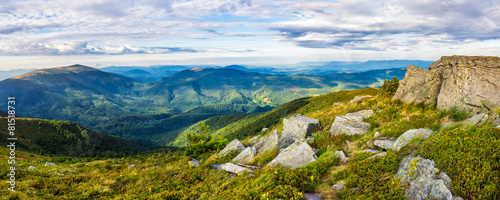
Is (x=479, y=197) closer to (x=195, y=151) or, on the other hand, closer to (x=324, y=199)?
(x=324, y=199)

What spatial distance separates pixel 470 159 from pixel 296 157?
704cm

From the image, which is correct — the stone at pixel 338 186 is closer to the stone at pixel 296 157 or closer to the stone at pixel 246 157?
the stone at pixel 296 157

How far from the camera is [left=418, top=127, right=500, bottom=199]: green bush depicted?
5672 mm

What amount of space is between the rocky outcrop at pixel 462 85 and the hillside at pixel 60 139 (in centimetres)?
11634

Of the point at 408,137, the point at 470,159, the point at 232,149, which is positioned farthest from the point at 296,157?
the point at 470,159

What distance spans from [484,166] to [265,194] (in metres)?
6.62

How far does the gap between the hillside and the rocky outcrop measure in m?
116

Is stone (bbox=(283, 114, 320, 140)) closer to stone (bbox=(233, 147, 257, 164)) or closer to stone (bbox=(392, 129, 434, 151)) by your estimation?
stone (bbox=(233, 147, 257, 164))

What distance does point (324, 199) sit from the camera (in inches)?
297

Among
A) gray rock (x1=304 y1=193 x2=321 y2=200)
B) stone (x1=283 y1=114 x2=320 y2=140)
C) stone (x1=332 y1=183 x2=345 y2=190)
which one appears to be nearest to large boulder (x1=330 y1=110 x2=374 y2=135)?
stone (x1=283 y1=114 x2=320 y2=140)

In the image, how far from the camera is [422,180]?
6789 mm

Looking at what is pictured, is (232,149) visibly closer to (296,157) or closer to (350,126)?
(296,157)

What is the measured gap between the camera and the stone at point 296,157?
11.5 meters

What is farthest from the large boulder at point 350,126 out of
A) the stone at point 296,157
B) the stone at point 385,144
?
the stone at point 296,157
